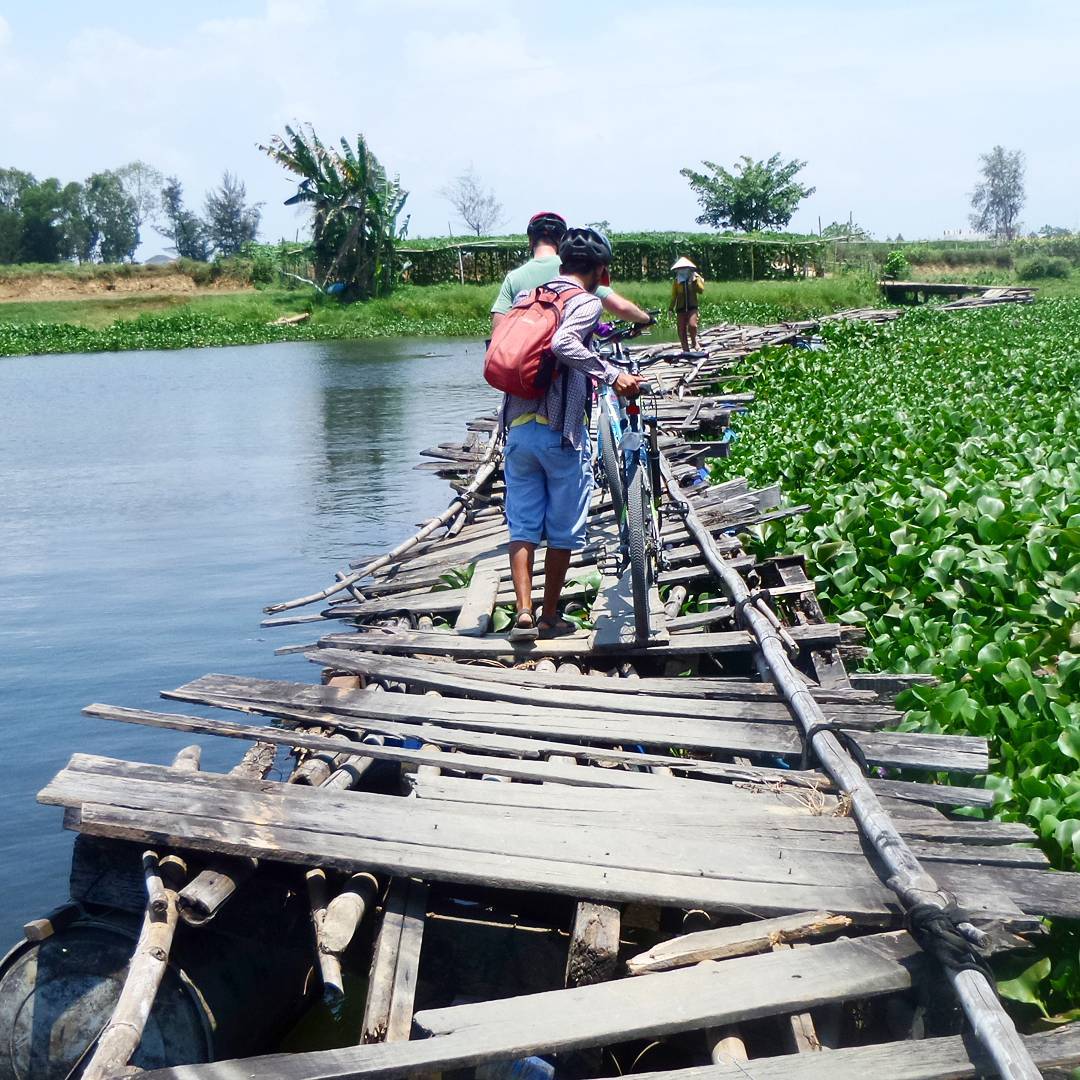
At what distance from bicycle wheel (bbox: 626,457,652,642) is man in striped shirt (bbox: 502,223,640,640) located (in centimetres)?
22

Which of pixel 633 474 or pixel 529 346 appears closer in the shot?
pixel 529 346

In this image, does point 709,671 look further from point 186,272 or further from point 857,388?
point 186,272

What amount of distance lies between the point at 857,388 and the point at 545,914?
11453 millimetres

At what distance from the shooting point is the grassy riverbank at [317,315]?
43000 mm

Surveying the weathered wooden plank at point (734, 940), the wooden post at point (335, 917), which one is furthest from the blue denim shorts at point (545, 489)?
the weathered wooden plank at point (734, 940)

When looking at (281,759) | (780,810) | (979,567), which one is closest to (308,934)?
(780,810)

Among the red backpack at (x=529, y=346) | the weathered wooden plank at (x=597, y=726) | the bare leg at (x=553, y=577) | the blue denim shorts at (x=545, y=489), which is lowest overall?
the weathered wooden plank at (x=597, y=726)

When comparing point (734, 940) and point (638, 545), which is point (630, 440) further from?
point (734, 940)

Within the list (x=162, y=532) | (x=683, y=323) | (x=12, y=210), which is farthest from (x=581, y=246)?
(x=12, y=210)

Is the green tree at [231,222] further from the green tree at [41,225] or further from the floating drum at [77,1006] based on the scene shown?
the floating drum at [77,1006]

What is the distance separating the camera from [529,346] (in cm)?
546

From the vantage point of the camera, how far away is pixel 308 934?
4023 mm

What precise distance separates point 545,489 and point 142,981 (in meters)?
3.28

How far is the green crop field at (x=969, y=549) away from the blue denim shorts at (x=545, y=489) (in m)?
1.55
